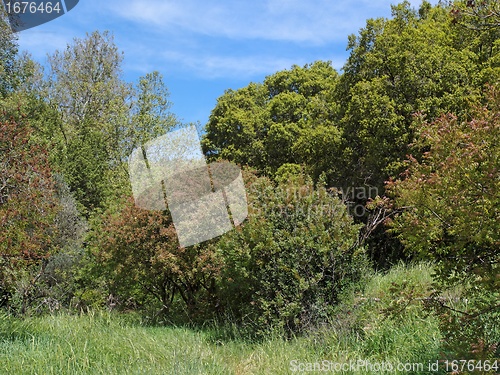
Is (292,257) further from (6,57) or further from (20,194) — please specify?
(6,57)

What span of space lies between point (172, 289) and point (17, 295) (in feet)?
11.0

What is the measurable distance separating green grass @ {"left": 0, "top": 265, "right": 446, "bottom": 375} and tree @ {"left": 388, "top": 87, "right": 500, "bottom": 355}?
523 millimetres

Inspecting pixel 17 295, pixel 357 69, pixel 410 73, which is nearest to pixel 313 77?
pixel 357 69

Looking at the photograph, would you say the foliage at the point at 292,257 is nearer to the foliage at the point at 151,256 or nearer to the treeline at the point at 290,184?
the treeline at the point at 290,184

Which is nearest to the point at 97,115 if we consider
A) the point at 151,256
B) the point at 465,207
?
the point at 151,256

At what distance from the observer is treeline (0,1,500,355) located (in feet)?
14.3

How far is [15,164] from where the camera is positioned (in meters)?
8.02

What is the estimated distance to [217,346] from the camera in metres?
6.88

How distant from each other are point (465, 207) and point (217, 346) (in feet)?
13.7

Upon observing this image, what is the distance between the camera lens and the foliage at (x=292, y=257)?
7.12 meters

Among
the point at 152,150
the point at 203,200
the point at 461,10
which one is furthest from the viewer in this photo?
the point at 152,150

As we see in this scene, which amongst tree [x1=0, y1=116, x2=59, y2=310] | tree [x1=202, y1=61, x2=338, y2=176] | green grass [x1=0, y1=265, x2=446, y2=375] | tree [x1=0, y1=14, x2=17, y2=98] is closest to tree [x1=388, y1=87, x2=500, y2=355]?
green grass [x1=0, y1=265, x2=446, y2=375]

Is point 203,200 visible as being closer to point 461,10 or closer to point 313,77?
point 461,10

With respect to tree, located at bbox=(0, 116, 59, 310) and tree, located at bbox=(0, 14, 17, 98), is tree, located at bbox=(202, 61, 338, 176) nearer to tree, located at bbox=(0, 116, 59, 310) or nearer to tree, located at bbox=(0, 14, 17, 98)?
tree, located at bbox=(0, 14, 17, 98)
